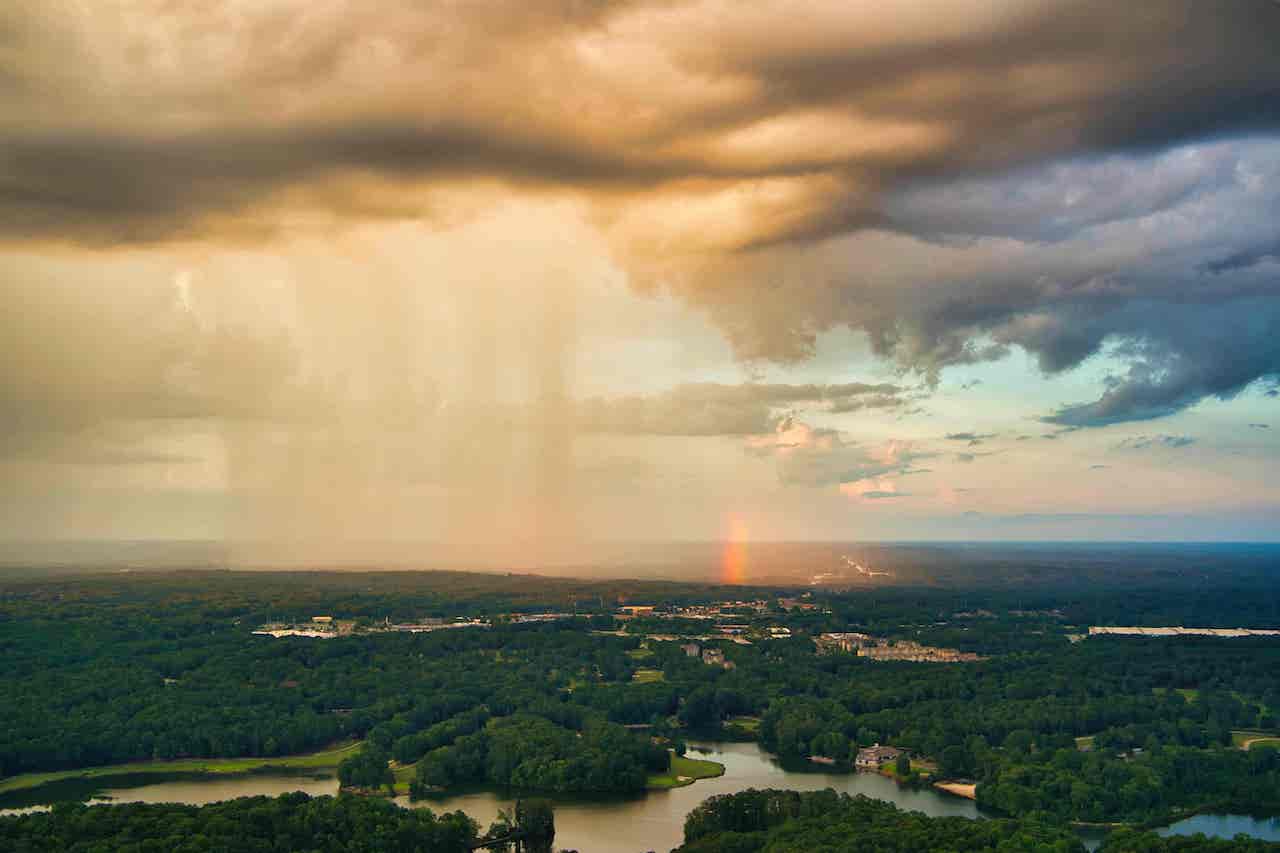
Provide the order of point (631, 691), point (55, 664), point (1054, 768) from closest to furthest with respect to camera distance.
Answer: point (1054, 768)
point (631, 691)
point (55, 664)

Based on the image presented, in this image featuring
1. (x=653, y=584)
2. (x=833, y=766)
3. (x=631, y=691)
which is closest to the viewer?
(x=833, y=766)

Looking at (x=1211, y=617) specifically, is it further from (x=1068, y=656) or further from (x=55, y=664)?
(x=55, y=664)

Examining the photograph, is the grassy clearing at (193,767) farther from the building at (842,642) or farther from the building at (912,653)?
the building at (842,642)

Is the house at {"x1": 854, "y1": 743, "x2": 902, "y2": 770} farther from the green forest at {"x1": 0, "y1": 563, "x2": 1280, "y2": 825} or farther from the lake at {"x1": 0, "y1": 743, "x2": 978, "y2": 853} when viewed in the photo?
the lake at {"x1": 0, "y1": 743, "x2": 978, "y2": 853}

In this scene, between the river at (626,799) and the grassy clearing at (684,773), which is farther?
the grassy clearing at (684,773)

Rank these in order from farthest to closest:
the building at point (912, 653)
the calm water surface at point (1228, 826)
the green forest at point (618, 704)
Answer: the building at point (912, 653) → the green forest at point (618, 704) → the calm water surface at point (1228, 826)

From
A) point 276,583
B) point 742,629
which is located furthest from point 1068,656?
point 276,583

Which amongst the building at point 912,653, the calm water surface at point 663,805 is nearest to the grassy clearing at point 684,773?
the calm water surface at point 663,805
